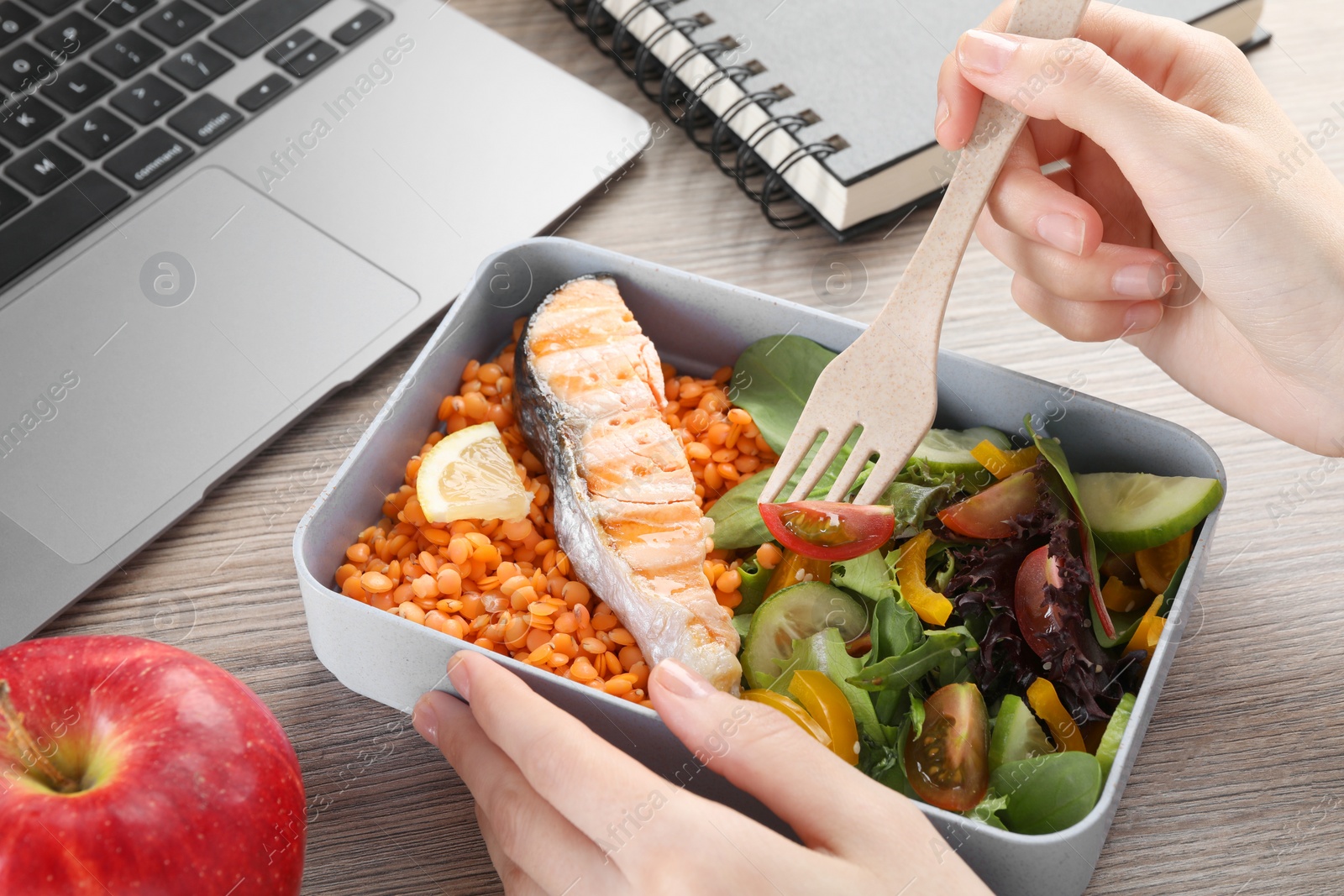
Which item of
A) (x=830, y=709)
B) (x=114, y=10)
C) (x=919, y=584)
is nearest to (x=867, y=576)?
(x=919, y=584)

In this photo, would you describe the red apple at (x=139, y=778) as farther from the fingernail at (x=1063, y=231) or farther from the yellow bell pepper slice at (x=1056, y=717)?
the fingernail at (x=1063, y=231)

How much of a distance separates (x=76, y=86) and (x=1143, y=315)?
53.2 inches

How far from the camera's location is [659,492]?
115 centimetres

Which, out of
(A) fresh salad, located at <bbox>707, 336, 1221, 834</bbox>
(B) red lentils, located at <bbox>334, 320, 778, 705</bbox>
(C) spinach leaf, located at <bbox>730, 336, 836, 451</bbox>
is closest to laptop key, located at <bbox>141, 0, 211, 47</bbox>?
(B) red lentils, located at <bbox>334, 320, 778, 705</bbox>

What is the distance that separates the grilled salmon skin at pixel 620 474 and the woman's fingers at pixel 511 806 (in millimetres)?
199

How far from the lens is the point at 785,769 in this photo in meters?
0.84

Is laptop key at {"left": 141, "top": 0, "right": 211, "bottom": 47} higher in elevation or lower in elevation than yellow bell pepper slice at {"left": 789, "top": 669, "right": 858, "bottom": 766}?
higher

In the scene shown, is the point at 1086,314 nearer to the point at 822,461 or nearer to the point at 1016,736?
the point at 822,461

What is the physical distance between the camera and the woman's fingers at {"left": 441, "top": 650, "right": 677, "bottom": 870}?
81cm

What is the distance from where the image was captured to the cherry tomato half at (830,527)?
1.06 meters

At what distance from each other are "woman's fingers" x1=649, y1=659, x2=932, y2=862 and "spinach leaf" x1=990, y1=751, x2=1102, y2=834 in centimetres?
13

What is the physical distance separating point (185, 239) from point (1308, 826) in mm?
1385

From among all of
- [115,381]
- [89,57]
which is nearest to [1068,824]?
[115,381]

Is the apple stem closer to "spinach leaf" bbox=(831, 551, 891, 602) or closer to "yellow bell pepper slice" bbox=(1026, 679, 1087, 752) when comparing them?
"spinach leaf" bbox=(831, 551, 891, 602)
